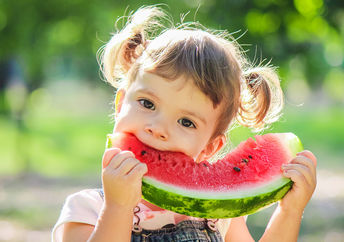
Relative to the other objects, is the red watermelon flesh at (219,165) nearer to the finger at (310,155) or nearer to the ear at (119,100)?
the finger at (310,155)

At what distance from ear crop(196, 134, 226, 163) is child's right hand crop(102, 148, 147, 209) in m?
0.66

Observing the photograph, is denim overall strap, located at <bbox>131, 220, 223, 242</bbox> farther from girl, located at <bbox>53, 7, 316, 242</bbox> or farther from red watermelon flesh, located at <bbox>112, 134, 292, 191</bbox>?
red watermelon flesh, located at <bbox>112, 134, 292, 191</bbox>

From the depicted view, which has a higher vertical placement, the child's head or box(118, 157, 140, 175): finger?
the child's head

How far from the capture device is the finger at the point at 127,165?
6.76 feet

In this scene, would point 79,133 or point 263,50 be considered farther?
point 79,133

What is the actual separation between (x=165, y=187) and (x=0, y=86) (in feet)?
76.3

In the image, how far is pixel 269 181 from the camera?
7.70 ft

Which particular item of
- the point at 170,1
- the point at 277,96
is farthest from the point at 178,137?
the point at 170,1

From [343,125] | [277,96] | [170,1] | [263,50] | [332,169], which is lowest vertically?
[277,96]

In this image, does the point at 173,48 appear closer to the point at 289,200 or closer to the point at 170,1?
the point at 289,200

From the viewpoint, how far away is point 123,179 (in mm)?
2043

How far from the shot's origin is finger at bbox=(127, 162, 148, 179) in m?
2.07

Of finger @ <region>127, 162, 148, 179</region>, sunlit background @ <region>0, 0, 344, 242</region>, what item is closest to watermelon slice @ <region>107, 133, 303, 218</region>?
finger @ <region>127, 162, 148, 179</region>

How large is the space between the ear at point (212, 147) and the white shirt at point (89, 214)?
36 cm
